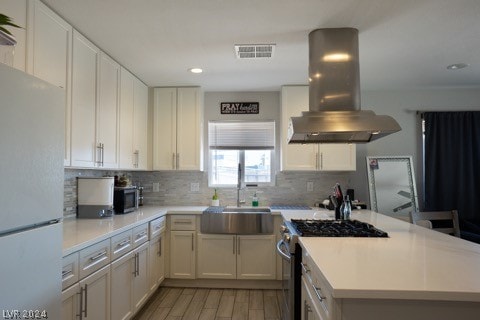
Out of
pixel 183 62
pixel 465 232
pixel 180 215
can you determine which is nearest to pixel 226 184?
pixel 180 215

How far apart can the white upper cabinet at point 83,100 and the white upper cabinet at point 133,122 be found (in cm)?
54

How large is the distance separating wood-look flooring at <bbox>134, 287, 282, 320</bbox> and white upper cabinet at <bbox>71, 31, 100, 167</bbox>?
154 cm

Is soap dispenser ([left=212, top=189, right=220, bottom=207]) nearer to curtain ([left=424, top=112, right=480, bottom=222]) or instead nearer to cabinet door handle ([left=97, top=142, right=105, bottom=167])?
cabinet door handle ([left=97, top=142, right=105, bottom=167])

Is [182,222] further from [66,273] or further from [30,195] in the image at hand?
[30,195]

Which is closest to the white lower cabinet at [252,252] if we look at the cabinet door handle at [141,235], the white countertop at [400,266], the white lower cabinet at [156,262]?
the white lower cabinet at [156,262]

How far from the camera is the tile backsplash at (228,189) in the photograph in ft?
12.8

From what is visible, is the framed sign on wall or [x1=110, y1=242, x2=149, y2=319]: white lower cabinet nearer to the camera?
[x1=110, y1=242, x2=149, y2=319]: white lower cabinet

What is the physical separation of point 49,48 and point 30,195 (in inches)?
48.7

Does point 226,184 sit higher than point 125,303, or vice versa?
point 226,184

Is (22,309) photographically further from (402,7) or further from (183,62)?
(402,7)

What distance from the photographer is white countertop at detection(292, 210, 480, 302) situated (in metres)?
1.03

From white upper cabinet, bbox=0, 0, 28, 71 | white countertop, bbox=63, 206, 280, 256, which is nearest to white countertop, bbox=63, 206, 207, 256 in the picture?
white countertop, bbox=63, 206, 280, 256

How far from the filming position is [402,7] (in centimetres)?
193

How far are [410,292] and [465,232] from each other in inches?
115
